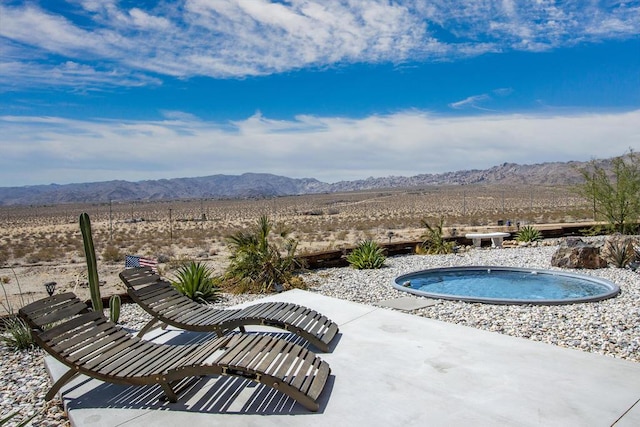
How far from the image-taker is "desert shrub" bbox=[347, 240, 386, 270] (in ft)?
42.4

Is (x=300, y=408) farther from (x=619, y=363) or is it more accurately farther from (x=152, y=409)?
(x=619, y=363)

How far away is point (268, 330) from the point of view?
7031 mm

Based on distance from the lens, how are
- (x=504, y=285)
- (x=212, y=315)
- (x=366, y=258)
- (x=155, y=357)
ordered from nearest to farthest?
(x=155, y=357), (x=212, y=315), (x=504, y=285), (x=366, y=258)

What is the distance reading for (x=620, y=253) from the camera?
12.1 meters

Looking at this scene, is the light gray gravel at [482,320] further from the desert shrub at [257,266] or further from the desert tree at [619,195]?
the desert tree at [619,195]

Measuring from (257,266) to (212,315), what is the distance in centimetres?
423

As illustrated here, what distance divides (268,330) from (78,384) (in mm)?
2573

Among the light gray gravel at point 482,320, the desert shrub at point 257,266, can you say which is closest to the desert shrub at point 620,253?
the light gray gravel at point 482,320

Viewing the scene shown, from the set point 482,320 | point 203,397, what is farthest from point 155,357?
point 482,320

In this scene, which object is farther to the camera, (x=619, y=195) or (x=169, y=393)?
(x=619, y=195)

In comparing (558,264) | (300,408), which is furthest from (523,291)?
(300,408)

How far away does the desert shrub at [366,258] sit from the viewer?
12.9 m

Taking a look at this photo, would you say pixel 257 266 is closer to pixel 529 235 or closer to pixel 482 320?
pixel 482 320

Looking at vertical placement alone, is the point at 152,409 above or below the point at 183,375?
below
